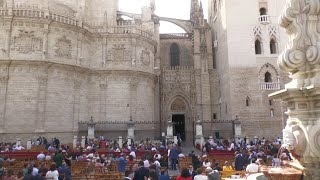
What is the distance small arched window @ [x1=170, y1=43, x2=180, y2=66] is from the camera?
34750mm

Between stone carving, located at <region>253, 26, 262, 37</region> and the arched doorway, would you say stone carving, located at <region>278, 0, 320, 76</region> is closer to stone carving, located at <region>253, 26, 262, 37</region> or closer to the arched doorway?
stone carving, located at <region>253, 26, 262, 37</region>

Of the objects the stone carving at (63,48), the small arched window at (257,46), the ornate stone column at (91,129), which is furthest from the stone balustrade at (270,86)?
the stone carving at (63,48)

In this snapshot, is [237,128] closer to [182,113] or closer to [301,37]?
[182,113]

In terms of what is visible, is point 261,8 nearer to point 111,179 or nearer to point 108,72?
point 108,72

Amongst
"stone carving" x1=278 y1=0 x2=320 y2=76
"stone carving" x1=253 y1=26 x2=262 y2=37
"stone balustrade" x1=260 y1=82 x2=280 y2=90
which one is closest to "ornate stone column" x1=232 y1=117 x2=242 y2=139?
"stone balustrade" x1=260 y1=82 x2=280 y2=90

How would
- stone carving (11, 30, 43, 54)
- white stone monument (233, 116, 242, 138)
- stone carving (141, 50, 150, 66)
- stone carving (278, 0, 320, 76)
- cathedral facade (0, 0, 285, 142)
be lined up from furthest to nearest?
stone carving (141, 50, 150, 66), white stone monument (233, 116, 242, 138), stone carving (11, 30, 43, 54), cathedral facade (0, 0, 285, 142), stone carving (278, 0, 320, 76)

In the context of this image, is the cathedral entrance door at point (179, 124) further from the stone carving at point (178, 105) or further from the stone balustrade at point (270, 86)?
the stone balustrade at point (270, 86)

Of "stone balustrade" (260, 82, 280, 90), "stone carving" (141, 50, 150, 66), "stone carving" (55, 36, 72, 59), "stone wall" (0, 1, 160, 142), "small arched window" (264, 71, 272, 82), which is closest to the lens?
"stone wall" (0, 1, 160, 142)

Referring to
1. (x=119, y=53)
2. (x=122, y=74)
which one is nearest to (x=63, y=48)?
(x=119, y=53)

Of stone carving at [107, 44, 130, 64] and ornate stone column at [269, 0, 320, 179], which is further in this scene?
stone carving at [107, 44, 130, 64]

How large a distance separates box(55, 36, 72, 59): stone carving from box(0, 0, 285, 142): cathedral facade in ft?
0.28

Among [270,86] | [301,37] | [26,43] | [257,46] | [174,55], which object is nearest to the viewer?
[301,37]

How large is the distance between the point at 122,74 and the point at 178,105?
23.7ft

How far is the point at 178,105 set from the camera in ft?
102
